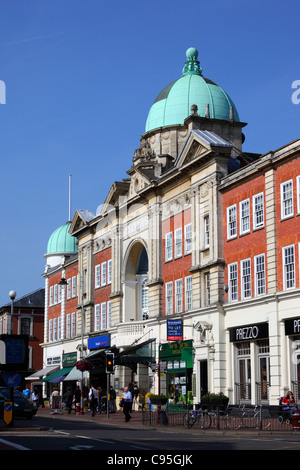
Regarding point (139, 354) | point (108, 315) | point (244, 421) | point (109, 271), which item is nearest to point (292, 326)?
point (244, 421)

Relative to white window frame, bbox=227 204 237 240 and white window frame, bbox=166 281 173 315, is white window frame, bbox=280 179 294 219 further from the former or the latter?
white window frame, bbox=166 281 173 315

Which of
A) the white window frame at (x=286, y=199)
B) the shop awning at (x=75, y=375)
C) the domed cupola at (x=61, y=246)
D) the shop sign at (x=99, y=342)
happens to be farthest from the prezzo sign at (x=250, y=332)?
the domed cupola at (x=61, y=246)

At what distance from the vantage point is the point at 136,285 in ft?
180

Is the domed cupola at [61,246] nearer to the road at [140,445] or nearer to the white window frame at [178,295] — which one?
the white window frame at [178,295]

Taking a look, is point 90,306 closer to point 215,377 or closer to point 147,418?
point 215,377

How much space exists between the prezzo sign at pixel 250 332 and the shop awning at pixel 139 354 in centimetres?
946

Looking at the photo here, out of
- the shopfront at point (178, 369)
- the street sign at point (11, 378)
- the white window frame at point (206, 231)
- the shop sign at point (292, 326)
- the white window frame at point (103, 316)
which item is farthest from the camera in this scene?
the white window frame at point (103, 316)

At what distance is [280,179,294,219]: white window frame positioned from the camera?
3572 cm

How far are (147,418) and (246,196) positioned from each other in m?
12.2

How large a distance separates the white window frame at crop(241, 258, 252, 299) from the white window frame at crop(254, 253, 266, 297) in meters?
0.67

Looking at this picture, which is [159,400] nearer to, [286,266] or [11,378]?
[286,266]

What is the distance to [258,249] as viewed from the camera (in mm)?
37938

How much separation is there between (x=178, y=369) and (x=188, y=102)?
19361mm

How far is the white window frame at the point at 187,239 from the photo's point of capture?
1766 inches
